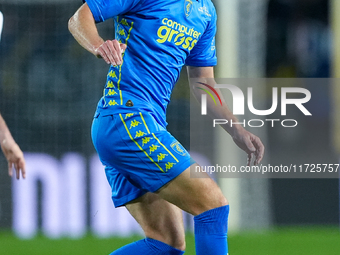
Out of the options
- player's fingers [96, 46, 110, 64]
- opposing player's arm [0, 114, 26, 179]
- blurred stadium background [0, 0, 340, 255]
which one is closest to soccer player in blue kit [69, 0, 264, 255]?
player's fingers [96, 46, 110, 64]

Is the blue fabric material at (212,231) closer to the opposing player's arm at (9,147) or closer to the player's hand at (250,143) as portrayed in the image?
the player's hand at (250,143)

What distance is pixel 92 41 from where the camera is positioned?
2.22 metres

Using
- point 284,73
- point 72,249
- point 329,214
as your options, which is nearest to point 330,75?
point 284,73

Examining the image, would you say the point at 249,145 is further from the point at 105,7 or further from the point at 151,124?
the point at 105,7

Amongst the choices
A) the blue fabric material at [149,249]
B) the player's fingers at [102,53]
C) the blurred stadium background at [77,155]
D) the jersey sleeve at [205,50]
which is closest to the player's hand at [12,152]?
the player's fingers at [102,53]

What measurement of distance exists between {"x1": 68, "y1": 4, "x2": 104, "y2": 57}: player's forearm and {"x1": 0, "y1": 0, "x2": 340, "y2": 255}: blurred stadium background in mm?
2822

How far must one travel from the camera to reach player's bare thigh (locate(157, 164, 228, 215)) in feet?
7.56

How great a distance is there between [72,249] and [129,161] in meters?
2.58

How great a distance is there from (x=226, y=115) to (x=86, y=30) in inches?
36.8

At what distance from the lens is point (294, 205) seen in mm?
6289

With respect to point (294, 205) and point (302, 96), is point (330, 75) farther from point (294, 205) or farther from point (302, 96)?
point (294, 205)

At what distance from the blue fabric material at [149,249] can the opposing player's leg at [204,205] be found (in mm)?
312

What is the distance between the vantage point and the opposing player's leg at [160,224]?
2641 millimetres

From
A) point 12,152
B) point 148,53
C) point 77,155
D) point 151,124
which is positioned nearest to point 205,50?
point 148,53
